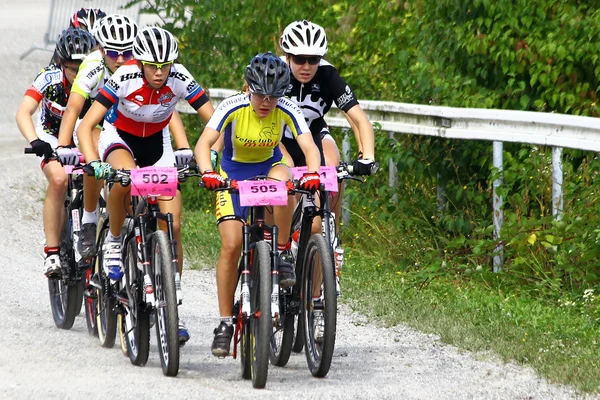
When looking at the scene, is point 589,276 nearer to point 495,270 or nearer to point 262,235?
point 495,270

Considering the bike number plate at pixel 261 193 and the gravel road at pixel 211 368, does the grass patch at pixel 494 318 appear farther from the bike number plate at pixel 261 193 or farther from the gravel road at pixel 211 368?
the bike number plate at pixel 261 193

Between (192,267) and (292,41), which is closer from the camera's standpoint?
(292,41)

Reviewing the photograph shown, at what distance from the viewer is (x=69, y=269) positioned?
31.5ft

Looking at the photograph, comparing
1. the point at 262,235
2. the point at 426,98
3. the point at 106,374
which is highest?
the point at 426,98

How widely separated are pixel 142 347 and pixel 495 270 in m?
3.43

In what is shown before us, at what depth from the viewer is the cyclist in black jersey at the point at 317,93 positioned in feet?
27.6

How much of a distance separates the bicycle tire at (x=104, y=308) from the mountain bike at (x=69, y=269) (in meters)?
0.47

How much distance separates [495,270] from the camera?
10219 millimetres

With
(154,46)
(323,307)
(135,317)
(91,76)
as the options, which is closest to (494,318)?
(323,307)

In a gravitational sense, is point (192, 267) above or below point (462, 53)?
below

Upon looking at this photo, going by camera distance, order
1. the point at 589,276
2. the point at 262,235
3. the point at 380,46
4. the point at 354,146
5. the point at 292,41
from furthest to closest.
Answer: the point at 380,46 < the point at 354,146 < the point at 589,276 < the point at 292,41 < the point at 262,235

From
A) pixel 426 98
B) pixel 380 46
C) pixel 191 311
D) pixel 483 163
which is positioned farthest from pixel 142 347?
pixel 380 46

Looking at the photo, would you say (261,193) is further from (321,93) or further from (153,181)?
(321,93)

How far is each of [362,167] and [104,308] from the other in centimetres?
215
